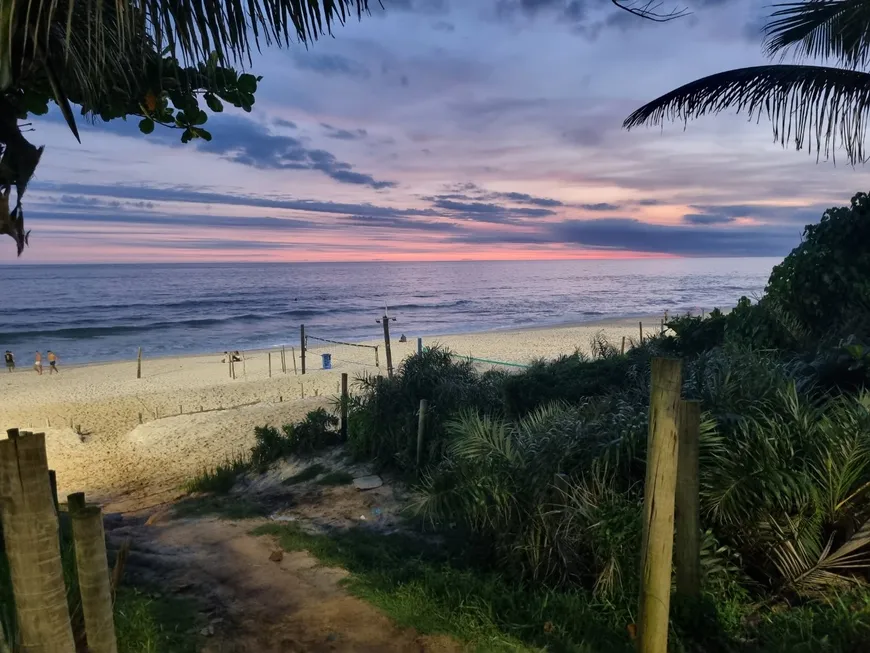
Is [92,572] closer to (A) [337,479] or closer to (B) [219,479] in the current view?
(A) [337,479]

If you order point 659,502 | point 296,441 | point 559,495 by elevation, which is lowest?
point 296,441

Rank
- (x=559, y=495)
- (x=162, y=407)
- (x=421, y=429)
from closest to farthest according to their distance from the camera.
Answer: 1. (x=559, y=495)
2. (x=421, y=429)
3. (x=162, y=407)

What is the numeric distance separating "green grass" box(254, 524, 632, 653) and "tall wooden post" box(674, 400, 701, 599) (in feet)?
1.56

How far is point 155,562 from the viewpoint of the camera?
4.85 m

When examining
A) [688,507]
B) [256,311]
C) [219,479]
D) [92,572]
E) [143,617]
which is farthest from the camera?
[256,311]

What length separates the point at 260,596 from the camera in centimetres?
438

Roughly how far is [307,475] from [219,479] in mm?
1685

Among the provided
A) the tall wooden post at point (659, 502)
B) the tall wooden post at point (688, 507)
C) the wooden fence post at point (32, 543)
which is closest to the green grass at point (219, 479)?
the tall wooden post at point (688, 507)

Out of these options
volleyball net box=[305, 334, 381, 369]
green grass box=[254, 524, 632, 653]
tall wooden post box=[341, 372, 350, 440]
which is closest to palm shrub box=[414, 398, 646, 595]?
green grass box=[254, 524, 632, 653]

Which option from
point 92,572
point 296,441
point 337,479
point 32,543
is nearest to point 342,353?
point 296,441

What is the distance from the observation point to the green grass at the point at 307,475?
8.94 metres

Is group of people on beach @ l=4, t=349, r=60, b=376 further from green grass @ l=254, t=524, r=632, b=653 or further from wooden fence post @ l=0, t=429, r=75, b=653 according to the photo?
wooden fence post @ l=0, t=429, r=75, b=653

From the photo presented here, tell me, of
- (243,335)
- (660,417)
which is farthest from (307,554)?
(243,335)

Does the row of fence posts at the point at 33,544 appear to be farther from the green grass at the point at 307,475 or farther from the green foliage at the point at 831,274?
the green foliage at the point at 831,274
